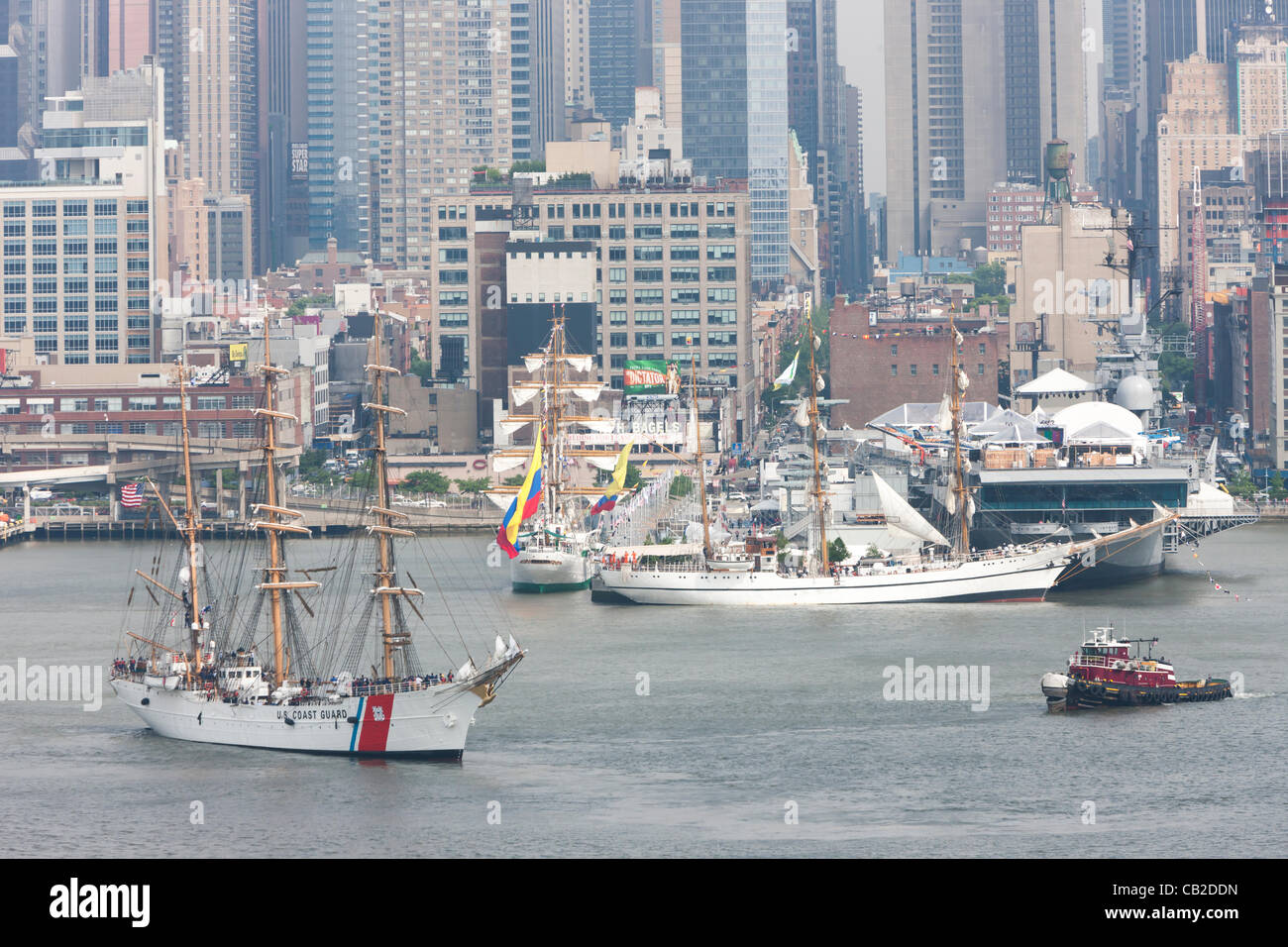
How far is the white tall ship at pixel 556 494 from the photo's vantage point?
10056 cm

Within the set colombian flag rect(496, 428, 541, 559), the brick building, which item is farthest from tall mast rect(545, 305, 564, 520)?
the brick building

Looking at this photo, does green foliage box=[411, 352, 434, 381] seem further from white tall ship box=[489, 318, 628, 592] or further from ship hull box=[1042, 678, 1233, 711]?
ship hull box=[1042, 678, 1233, 711]

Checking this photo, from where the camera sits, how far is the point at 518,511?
95.6 meters

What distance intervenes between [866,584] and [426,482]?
154 feet

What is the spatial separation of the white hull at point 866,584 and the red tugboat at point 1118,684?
27.3 meters

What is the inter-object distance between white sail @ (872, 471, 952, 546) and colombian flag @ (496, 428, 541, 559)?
14715 mm

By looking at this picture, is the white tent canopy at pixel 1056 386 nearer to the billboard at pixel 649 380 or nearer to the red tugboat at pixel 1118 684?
the billboard at pixel 649 380

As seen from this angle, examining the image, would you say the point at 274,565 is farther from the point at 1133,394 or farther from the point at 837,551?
the point at 1133,394

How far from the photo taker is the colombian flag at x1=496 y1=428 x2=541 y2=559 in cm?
9438
